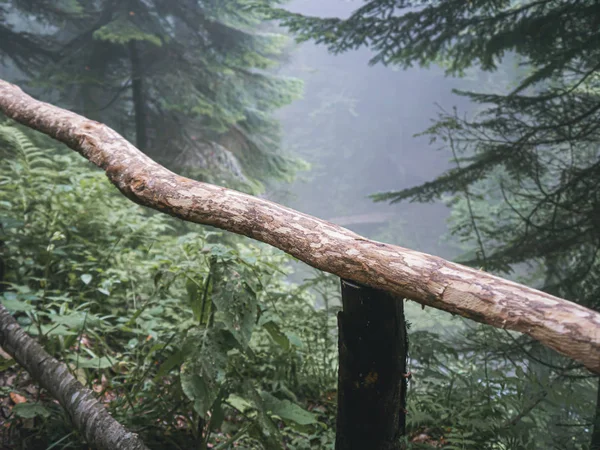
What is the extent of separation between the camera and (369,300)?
1.23m

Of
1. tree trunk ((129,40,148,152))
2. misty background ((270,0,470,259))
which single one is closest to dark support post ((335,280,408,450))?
tree trunk ((129,40,148,152))

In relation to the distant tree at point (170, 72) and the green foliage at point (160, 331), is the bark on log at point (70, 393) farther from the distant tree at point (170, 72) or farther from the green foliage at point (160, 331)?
the distant tree at point (170, 72)

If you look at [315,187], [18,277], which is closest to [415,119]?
[315,187]

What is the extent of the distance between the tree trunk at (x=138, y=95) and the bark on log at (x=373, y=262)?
6863 mm

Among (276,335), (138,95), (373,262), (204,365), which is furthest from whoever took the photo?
(138,95)

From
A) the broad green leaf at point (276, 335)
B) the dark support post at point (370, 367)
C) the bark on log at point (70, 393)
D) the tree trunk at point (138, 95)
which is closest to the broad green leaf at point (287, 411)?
the broad green leaf at point (276, 335)

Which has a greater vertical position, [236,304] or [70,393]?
[236,304]

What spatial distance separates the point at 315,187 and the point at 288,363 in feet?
137

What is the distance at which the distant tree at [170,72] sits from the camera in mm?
7531

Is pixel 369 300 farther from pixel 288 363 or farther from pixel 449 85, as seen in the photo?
pixel 449 85

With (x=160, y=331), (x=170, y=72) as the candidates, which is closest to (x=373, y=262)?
(x=160, y=331)

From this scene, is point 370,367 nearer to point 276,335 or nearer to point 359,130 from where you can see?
point 276,335

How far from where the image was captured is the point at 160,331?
265 centimetres

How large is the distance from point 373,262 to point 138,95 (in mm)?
8475
